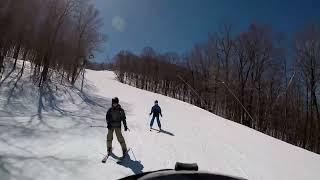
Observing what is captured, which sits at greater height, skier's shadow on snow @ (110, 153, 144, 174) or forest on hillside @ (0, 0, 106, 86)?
forest on hillside @ (0, 0, 106, 86)

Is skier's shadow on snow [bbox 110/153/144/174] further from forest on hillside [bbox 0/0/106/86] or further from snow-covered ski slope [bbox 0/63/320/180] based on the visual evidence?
forest on hillside [bbox 0/0/106/86]

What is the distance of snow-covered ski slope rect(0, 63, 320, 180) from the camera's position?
11.4 metres

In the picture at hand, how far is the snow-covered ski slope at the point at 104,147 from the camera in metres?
11.4

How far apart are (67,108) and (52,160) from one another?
49.3 feet

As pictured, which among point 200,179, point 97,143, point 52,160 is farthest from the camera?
point 97,143

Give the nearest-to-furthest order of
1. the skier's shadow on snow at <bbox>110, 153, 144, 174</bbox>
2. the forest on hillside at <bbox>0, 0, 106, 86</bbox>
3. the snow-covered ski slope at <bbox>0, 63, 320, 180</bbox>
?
1. the snow-covered ski slope at <bbox>0, 63, 320, 180</bbox>
2. the skier's shadow on snow at <bbox>110, 153, 144, 174</bbox>
3. the forest on hillside at <bbox>0, 0, 106, 86</bbox>

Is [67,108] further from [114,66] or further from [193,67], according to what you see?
[114,66]

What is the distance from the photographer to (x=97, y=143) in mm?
15438

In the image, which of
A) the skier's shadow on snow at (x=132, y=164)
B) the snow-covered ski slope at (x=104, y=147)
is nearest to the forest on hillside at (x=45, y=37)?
the snow-covered ski slope at (x=104, y=147)

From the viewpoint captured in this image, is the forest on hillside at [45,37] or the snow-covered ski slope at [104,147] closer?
the snow-covered ski slope at [104,147]

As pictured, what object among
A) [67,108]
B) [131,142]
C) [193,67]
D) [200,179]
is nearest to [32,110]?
[67,108]

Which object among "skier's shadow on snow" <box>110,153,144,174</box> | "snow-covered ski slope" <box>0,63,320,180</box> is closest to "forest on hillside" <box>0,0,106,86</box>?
"snow-covered ski slope" <box>0,63,320,180</box>

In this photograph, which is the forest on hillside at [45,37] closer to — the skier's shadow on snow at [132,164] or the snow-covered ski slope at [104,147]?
the snow-covered ski slope at [104,147]

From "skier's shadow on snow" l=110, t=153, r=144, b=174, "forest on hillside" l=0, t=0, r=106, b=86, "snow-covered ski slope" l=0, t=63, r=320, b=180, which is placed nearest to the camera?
"snow-covered ski slope" l=0, t=63, r=320, b=180
